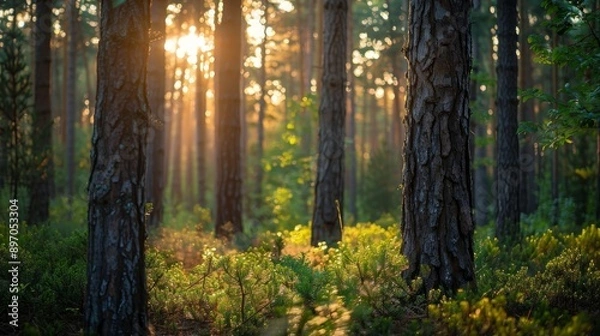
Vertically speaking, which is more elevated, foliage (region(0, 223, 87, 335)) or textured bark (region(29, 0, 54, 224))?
textured bark (region(29, 0, 54, 224))

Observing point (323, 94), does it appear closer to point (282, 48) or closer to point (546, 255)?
point (546, 255)

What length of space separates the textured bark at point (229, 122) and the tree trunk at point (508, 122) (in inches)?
203

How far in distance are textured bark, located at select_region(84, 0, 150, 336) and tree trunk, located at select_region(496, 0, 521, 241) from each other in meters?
7.85

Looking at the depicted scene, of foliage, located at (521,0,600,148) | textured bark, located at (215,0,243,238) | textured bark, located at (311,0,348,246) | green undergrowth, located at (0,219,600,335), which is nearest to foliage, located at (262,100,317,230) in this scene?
textured bark, located at (215,0,243,238)

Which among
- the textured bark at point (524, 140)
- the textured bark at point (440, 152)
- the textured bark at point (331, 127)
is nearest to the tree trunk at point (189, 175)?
the textured bark at point (524, 140)

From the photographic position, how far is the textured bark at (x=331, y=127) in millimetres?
10477

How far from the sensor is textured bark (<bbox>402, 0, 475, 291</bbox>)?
18.4ft

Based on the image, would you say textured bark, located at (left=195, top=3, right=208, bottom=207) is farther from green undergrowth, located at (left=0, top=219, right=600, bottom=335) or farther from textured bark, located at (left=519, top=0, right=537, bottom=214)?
green undergrowth, located at (left=0, top=219, right=600, bottom=335)

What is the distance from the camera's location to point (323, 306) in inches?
208

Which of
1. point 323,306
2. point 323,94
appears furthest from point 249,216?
point 323,306

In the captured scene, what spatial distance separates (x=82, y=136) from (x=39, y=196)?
18450mm

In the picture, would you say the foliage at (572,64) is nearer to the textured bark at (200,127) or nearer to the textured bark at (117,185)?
the textured bark at (117,185)

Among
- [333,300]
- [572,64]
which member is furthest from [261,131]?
[333,300]

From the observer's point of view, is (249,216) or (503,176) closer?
(503,176)
